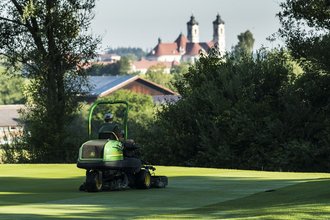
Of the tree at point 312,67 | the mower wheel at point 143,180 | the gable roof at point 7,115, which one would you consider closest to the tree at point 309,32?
the tree at point 312,67

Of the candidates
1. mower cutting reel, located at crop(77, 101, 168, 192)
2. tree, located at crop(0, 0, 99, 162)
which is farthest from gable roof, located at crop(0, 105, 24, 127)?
mower cutting reel, located at crop(77, 101, 168, 192)

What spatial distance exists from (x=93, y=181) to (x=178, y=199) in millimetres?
2769

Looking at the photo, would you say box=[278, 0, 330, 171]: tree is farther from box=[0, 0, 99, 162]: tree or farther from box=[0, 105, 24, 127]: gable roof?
box=[0, 105, 24, 127]: gable roof

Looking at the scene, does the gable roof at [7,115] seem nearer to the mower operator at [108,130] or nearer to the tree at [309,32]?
the tree at [309,32]

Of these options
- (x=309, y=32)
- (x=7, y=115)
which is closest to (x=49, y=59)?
(x=309, y=32)

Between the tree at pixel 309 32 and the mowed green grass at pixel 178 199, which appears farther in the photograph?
the tree at pixel 309 32

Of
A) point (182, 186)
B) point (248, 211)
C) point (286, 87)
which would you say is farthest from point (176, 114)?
point (248, 211)

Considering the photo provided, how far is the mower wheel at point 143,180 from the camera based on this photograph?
2566 cm

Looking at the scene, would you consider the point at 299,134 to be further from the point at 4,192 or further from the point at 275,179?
Result: the point at 4,192

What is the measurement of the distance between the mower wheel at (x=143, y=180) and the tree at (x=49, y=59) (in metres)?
22.7

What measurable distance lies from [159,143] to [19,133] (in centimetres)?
748

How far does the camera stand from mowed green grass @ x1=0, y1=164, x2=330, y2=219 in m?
18.5

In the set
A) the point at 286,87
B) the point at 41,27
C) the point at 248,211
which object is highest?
the point at 41,27

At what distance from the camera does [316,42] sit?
150ft
